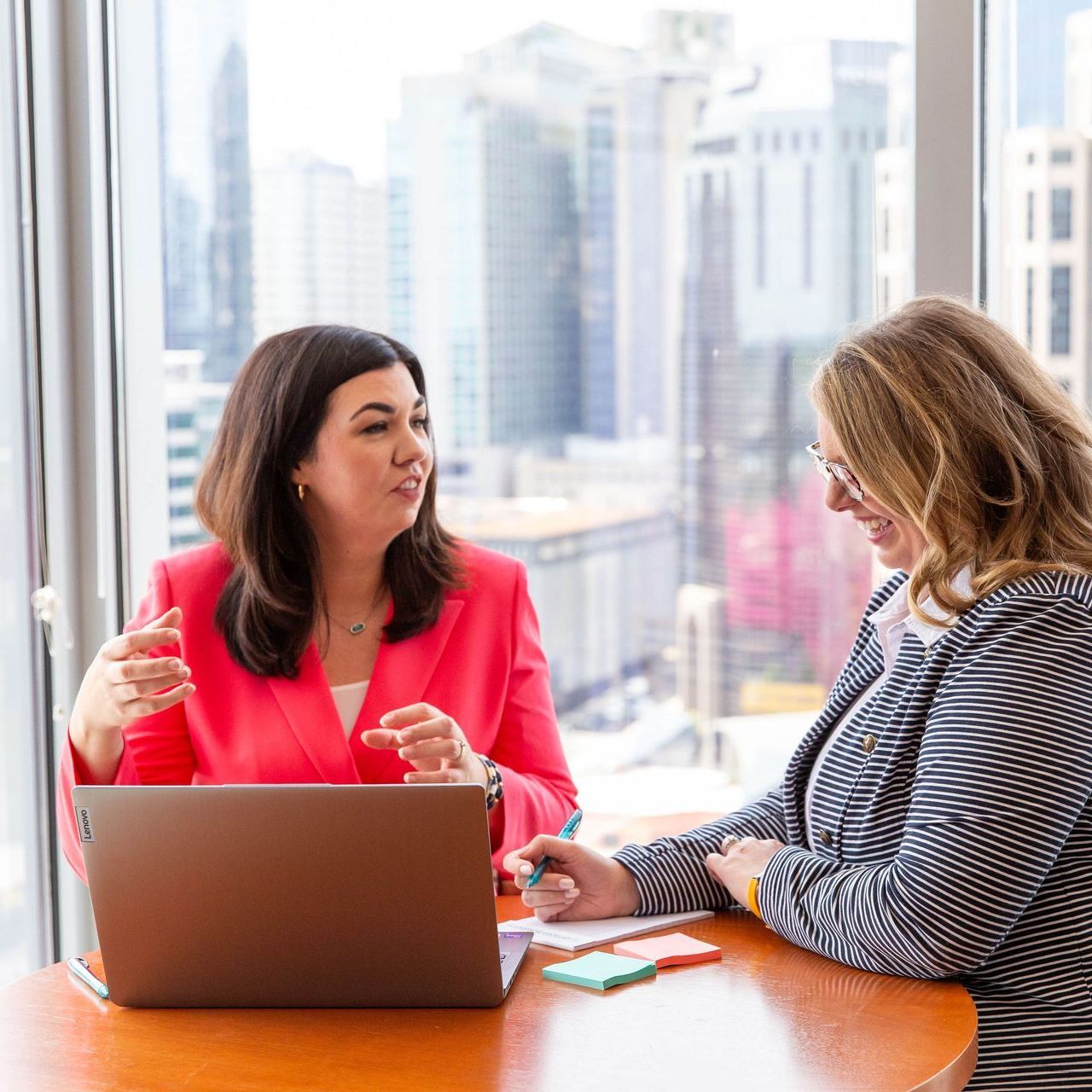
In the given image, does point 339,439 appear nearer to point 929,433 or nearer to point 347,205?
point 347,205

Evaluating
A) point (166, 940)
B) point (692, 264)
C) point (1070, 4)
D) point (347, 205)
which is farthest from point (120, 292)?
point (1070, 4)

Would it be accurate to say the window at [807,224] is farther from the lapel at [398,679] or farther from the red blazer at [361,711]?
the lapel at [398,679]

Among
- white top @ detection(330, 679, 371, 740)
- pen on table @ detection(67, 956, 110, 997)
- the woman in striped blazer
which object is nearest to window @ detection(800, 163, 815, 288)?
the woman in striped blazer

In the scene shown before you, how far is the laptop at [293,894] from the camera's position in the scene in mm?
1294

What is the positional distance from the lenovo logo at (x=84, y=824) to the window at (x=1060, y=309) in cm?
169

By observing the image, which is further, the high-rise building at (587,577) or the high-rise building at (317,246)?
the high-rise building at (317,246)

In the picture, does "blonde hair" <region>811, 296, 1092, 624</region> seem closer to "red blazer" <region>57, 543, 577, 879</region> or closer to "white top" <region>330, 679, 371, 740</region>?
"red blazer" <region>57, 543, 577, 879</region>

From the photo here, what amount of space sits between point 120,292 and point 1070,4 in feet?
6.12

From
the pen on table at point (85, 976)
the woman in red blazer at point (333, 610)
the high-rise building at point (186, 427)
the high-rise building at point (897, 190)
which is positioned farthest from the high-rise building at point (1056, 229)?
the pen on table at point (85, 976)

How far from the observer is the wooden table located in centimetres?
121

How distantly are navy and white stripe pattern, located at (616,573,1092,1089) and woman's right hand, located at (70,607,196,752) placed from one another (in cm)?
79

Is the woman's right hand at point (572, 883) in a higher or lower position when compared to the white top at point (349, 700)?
lower

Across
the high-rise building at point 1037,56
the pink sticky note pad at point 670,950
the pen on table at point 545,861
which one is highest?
the high-rise building at point 1037,56

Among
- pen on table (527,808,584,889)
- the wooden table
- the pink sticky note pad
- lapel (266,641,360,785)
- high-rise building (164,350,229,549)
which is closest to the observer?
the wooden table
